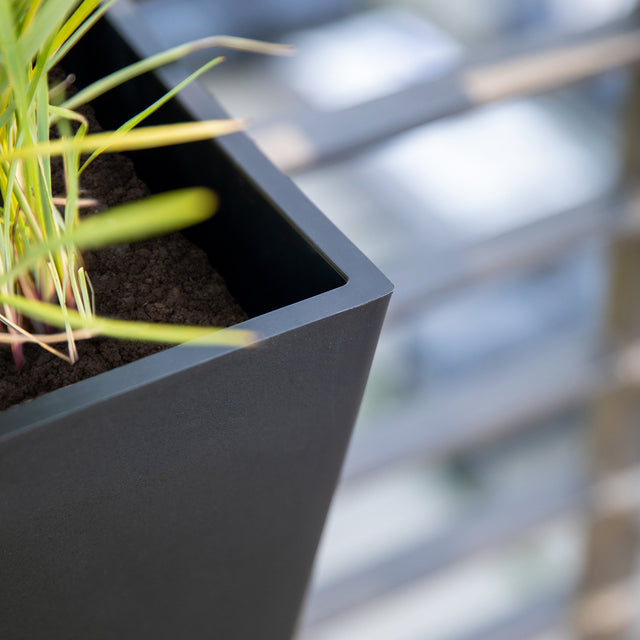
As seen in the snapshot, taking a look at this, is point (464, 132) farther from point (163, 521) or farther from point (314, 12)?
point (163, 521)

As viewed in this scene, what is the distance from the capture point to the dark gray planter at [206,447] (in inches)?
8.4

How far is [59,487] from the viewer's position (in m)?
0.22

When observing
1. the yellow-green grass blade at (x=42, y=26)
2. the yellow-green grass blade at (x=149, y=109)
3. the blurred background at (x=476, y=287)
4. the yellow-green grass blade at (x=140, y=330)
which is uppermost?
the blurred background at (x=476, y=287)

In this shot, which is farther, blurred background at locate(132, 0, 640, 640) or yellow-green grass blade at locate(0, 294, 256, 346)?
blurred background at locate(132, 0, 640, 640)

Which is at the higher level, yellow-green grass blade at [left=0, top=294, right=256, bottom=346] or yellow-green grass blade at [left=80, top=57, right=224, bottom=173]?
yellow-green grass blade at [left=80, top=57, right=224, bottom=173]

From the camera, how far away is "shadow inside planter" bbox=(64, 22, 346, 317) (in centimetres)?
25

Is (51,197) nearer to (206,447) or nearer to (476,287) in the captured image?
(206,447)

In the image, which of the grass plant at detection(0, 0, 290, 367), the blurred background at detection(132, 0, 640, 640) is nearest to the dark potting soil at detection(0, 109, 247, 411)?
the grass plant at detection(0, 0, 290, 367)

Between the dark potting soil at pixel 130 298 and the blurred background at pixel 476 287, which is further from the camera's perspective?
the blurred background at pixel 476 287

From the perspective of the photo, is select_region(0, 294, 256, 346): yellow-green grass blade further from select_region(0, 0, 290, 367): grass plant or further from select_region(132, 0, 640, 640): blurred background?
select_region(132, 0, 640, 640): blurred background

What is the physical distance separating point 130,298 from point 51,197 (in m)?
0.05

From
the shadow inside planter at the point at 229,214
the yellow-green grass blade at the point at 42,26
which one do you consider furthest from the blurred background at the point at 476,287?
the yellow-green grass blade at the point at 42,26

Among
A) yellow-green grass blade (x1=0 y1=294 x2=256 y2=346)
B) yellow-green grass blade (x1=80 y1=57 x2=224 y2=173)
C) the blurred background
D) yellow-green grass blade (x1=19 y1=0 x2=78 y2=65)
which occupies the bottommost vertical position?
yellow-green grass blade (x1=0 y1=294 x2=256 y2=346)

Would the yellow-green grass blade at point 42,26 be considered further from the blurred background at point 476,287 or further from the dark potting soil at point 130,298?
the blurred background at point 476,287
